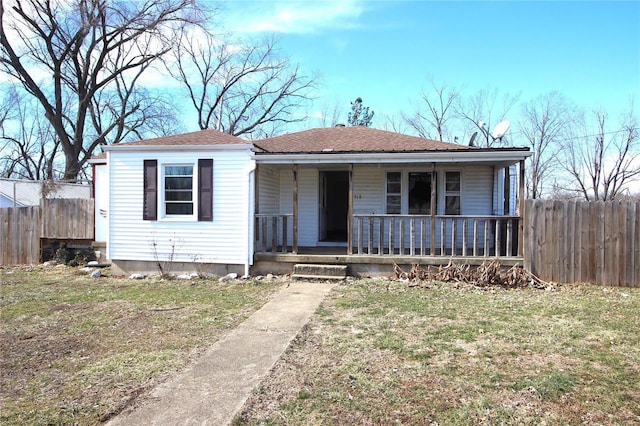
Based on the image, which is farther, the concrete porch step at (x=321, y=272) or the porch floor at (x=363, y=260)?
the concrete porch step at (x=321, y=272)

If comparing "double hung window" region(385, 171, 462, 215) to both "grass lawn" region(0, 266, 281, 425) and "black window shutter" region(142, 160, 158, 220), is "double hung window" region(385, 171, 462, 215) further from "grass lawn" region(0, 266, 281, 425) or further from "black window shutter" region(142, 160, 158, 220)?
"black window shutter" region(142, 160, 158, 220)

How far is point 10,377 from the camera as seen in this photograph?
420 cm

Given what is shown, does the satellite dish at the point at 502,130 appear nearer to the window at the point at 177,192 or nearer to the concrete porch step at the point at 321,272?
the concrete porch step at the point at 321,272

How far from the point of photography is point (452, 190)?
11406 mm

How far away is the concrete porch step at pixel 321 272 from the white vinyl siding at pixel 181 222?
1342 mm

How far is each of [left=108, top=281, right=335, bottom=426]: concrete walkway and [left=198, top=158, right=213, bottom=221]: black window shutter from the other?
3.97 m

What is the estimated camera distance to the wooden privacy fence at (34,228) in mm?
12352

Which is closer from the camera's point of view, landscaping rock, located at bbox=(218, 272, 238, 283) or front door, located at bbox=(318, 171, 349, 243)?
landscaping rock, located at bbox=(218, 272, 238, 283)

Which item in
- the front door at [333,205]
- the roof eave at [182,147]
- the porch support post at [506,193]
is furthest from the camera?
the front door at [333,205]

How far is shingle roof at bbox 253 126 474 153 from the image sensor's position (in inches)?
431

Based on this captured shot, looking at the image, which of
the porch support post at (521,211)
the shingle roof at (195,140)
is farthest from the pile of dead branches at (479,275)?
the shingle roof at (195,140)

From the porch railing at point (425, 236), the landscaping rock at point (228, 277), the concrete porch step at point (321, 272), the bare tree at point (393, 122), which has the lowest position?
the landscaping rock at point (228, 277)

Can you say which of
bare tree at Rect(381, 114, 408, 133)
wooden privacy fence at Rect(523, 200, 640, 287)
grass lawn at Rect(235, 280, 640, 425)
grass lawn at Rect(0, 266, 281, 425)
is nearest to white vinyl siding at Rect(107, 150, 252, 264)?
grass lawn at Rect(0, 266, 281, 425)

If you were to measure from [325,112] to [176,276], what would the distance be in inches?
1064
